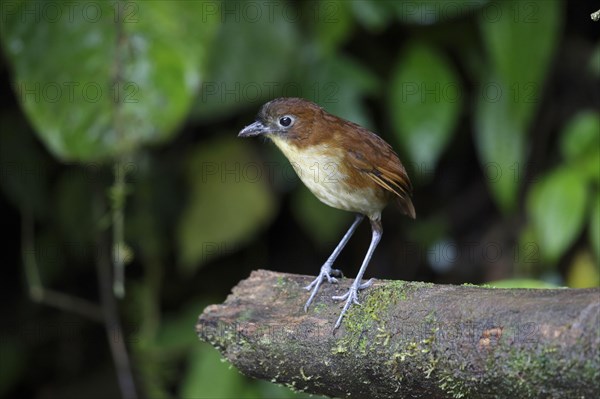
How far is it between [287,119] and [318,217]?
1405 millimetres

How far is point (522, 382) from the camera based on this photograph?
5.74 feet

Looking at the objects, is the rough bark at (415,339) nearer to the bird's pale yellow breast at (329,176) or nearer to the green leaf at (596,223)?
the bird's pale yellow breast at (329,176)

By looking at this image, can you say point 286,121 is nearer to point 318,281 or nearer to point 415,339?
point 318,281

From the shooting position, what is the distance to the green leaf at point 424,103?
3644mm

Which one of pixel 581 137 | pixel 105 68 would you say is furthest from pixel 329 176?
pixel 581 137

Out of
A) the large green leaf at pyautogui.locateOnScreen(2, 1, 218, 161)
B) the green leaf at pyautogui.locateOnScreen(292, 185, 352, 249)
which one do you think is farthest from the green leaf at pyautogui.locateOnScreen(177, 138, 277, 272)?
the large green leaf at pyautogui.locateOnScreen(2, 1, 218, 161)

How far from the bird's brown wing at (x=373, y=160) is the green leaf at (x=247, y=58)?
3.55 ft

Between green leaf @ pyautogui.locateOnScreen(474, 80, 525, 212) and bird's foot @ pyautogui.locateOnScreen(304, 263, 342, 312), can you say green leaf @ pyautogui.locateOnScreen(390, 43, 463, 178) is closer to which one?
green leaf @ pyautogui.locateOnScreen(474, 80, 525, 212)

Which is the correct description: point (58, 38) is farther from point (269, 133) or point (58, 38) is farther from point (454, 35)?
point (454, 35)

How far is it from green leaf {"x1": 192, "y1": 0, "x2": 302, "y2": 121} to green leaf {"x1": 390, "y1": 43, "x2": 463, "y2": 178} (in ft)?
1.64

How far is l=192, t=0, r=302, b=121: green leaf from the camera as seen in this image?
3555 millimetres

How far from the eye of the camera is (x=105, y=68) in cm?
312

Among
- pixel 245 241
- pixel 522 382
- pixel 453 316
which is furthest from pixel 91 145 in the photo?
pixel 522 382

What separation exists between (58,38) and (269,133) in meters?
1.11
